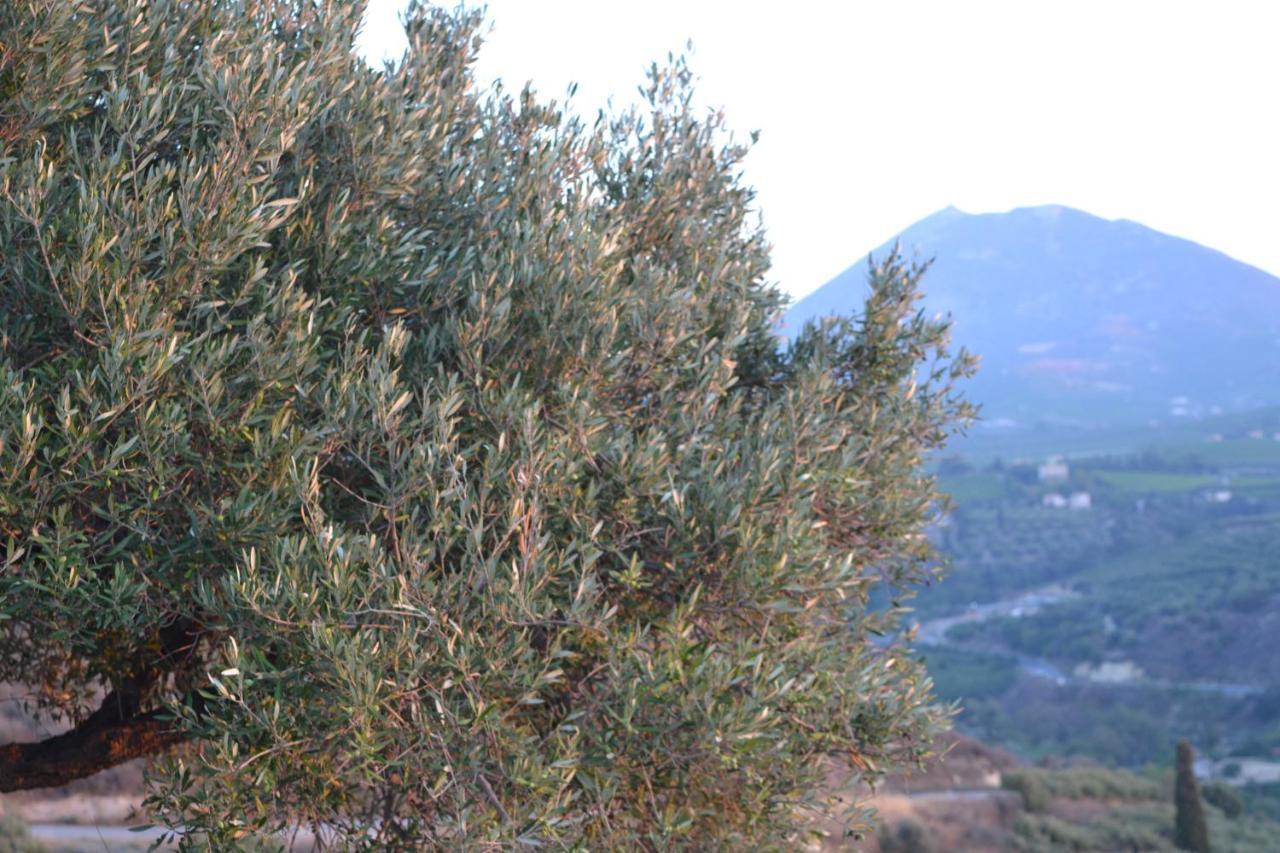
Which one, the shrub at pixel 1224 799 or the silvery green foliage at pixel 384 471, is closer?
the silvery green foliage at pixel 384 471

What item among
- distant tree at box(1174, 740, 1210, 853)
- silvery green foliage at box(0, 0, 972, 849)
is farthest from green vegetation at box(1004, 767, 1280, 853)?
silvery green foliage at box(0, 0, 972, 849)

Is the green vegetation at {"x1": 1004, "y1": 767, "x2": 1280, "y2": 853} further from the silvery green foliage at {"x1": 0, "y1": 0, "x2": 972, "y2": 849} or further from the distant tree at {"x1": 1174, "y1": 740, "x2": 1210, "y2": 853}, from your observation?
the silvery green foliage at {"x1": 0, "y1": 0, "x2": 972, "y2": 849}

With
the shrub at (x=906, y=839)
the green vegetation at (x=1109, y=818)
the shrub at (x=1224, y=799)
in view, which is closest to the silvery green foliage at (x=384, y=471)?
the shrub at (x=906, y=839)

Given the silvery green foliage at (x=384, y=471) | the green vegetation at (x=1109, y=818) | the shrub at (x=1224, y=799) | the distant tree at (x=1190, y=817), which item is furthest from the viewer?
the shrub at (x=1224, y=799)

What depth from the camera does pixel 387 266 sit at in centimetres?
649

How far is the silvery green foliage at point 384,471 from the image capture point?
5324 mm

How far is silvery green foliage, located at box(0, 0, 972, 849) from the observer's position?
5.32 m

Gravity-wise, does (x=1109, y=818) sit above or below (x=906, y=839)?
below

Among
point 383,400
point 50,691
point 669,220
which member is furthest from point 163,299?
point 50,691

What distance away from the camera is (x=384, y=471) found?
5953mm

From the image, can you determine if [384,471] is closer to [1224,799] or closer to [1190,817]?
[1190,817]

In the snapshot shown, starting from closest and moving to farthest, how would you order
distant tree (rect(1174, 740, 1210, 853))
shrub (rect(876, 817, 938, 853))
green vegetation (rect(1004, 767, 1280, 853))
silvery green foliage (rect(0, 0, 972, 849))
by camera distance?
silvery green foliage (rect(0, 0, 972, 849)), shrub (rect(876, 817, 938, 853)), distant tree (rect(1174, 740, 1210, 853)), green vegetation (rect(1004, 767, 1280, 853))

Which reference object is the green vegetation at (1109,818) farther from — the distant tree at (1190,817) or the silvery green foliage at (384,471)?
the silvery green foliage at (384,471)

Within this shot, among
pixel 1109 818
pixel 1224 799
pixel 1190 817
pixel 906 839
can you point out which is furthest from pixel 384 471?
pixel 1224 799
